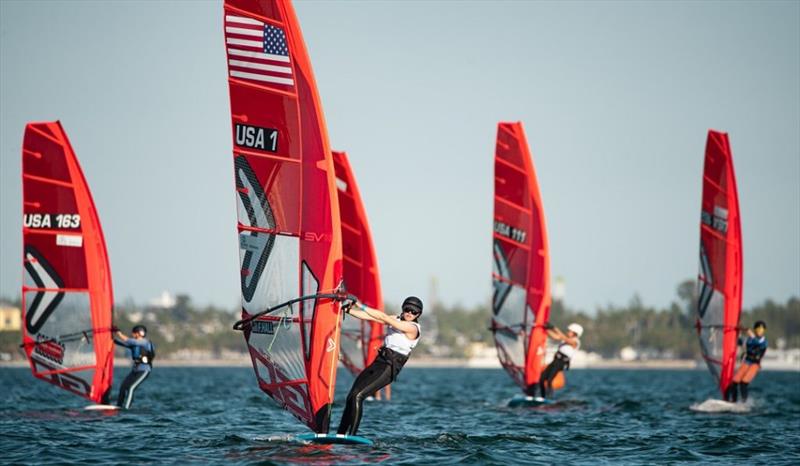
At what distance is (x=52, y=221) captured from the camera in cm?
2269

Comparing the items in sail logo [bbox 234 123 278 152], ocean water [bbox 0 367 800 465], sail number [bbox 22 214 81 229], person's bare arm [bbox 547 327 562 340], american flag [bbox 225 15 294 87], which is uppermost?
american flag [bbox 225 15 294 87]

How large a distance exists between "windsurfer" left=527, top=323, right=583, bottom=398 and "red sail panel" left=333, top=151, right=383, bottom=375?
4.23 m

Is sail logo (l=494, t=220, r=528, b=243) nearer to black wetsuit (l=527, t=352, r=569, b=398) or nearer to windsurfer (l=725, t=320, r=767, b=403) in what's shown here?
black wetsuit (l=527, t=352, r=569, b=398)

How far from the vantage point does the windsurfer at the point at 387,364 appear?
14.2 m

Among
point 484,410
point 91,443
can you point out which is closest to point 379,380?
point 91,443

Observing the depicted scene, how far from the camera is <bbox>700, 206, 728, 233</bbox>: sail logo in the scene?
27.0 m

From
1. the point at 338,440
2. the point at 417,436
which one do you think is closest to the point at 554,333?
the point at 417,436

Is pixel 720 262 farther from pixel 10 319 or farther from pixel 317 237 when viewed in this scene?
pixel 10 319

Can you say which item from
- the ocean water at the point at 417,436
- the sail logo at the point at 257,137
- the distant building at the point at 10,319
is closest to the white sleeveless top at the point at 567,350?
the ocean water at the point at 417,436

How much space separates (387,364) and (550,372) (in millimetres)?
12946

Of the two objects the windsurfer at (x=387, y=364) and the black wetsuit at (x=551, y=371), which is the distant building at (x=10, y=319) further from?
the windsurfer at (x=387, y=364)

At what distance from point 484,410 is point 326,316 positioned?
12549mm

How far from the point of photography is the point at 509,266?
29031 mm

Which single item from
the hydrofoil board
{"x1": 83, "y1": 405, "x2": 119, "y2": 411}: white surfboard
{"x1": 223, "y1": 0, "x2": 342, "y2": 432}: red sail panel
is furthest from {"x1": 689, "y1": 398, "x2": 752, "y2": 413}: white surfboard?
{"x1": 223, "y1": 0, "x2": 342, "y2": 432}: red sail panel
